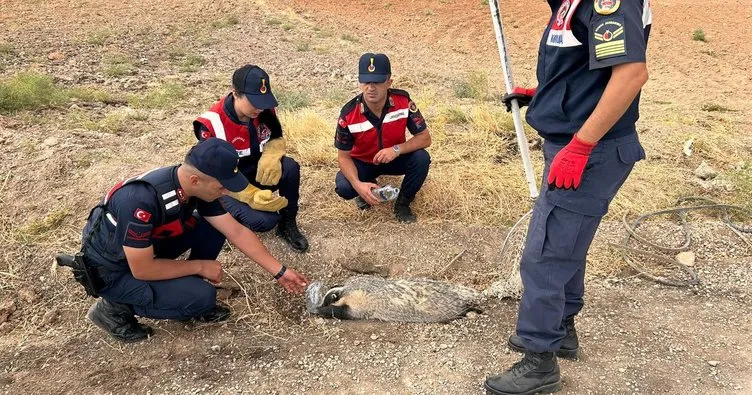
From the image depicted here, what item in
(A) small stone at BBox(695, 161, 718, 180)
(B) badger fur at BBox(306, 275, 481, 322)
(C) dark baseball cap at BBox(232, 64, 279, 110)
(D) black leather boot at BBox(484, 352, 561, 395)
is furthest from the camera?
(A) small stone at BBox(695, 161, 718, 180)

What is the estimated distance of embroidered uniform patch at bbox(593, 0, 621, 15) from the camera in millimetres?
1835

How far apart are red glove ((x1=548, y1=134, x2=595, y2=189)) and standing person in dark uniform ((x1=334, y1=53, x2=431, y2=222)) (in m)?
1.89

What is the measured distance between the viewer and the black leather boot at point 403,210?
415 cm

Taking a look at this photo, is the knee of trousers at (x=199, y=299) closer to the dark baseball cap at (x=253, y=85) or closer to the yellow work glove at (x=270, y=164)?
the yellow work glove at (x=270, y=164)

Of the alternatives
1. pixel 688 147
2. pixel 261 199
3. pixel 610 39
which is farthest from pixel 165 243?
pixel 688 147

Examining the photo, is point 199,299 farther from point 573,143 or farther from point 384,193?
point 573,143

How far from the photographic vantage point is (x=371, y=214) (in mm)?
4266

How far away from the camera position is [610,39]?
1841 mm

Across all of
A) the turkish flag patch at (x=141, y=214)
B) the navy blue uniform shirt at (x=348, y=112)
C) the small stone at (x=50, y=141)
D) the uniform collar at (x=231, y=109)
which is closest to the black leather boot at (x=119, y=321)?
the turkish flag patch at (x=141, y=214)

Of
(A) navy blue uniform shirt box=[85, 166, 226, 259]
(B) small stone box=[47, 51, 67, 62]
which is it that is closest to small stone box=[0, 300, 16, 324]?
(A) navy blue uniform shirt box=[85, 166, 226, 259]

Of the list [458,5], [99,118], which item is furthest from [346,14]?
[99,118]

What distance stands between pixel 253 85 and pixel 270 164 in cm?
58

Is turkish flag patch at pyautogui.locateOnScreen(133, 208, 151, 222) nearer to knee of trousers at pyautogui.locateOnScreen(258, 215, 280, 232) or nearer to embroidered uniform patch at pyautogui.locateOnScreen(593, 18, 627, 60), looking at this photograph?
knee of trousers at pyautogui.locateOnScreen(258, 215, 280, 232)

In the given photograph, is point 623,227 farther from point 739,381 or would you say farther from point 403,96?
point 403,96
